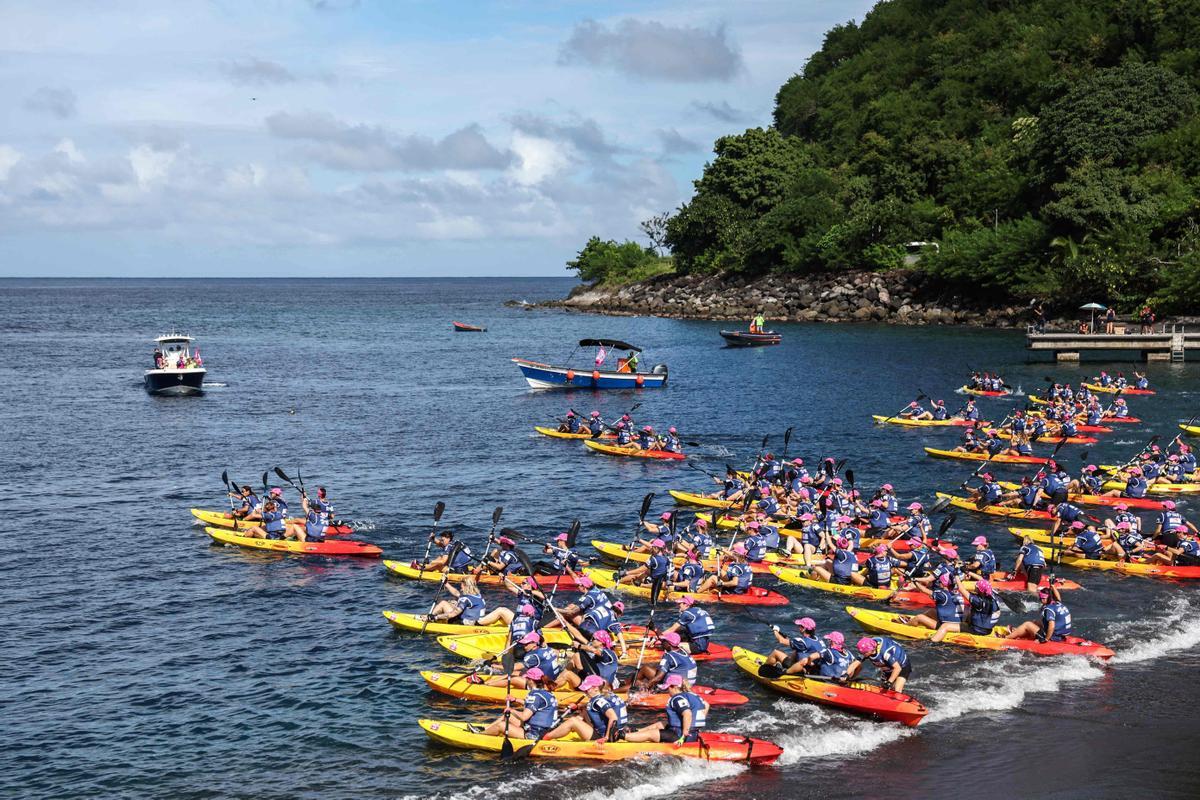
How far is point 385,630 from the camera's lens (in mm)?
32938

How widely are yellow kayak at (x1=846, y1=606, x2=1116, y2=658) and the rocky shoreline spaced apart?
90.2m

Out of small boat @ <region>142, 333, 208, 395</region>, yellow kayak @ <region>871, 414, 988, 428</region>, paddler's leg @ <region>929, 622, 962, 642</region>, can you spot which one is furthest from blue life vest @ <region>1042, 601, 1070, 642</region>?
small boat @ <region>142, 333, 208, 395</region>

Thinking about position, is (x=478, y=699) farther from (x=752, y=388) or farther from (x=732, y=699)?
(x=752, y=388)

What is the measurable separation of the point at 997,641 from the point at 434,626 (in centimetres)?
1491

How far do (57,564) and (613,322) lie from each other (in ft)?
394

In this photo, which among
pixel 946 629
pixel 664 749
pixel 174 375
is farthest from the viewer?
pixel 174 375

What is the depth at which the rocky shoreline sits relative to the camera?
400ft

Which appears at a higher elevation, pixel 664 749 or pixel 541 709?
pixel 541 709

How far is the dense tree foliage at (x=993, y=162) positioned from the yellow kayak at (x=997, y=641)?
7629cm

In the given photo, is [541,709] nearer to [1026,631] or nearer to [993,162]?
[1026,631]

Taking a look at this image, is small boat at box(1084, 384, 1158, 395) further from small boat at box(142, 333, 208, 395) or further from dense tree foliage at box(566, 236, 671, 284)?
dense tree foliage at box(566, 236, 671, 284)

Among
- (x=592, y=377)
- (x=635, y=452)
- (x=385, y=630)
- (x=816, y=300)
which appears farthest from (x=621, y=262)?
(x=385, y=630)

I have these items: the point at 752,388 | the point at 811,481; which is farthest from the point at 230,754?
the point at 752,388

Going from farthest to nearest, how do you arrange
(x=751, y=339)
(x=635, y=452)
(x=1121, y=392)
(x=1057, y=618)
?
(x=751, y=339) < (x=1121, y=392) < (x=635, y=452) < (x=1057, y=618)
